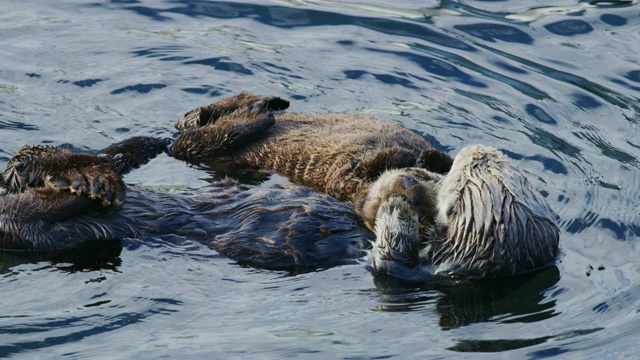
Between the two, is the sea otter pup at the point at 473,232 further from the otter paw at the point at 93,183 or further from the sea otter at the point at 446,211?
the otter paw at the point at 93,183

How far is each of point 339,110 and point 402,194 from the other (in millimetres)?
2999

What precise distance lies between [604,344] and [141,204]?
3.01m

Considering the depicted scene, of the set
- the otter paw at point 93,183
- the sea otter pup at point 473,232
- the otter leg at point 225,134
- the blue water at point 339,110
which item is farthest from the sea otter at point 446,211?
the otter paw at point 93,183

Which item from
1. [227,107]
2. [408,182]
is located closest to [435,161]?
[408,182]

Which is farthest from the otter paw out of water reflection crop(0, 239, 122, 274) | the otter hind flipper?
the otter hind flipper

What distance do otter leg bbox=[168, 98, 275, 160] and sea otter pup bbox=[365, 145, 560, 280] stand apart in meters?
2.05

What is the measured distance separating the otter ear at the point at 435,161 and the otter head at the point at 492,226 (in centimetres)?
66

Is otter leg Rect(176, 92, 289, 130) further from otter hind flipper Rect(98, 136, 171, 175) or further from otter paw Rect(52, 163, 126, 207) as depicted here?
otter paw Rect(52, 163, 126, 207)

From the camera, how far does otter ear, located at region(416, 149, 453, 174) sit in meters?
7.06

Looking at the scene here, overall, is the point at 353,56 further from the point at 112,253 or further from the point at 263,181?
the point at 112,253

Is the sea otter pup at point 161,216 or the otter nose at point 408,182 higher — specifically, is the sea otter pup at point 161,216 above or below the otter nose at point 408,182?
below

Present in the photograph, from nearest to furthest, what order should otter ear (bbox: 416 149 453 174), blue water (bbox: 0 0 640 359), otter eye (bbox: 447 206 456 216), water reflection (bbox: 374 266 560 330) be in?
blue water (bbox: 0 0 640 359), water reflection (bbox: 374 266 560 330), otter eye (bbox: 447 206 456 216), otter ear (bbox: 416 149 453 174)

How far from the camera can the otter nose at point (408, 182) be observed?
6.36m

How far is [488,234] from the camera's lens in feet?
19.9
